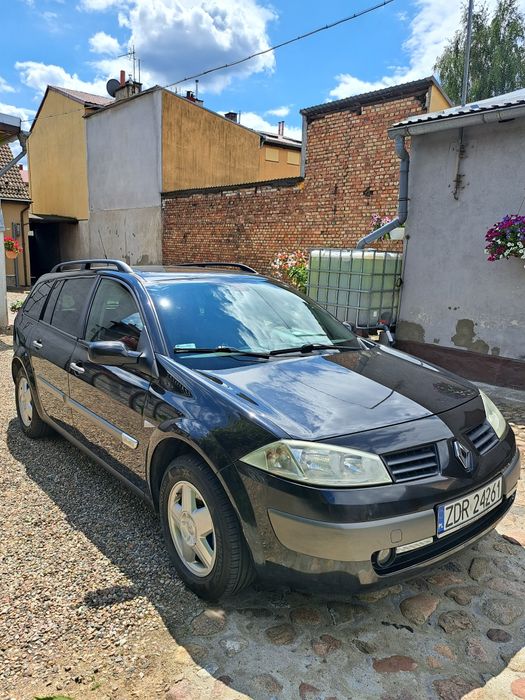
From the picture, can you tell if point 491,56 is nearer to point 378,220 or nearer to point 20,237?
point 378,220

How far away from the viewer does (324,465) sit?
200cm

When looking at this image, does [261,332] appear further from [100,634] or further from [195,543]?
[100,634]

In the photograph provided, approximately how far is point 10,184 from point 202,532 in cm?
2160

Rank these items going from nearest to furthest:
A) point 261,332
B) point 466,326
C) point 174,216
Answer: point 261,332 → point 466,326 → point 174,216

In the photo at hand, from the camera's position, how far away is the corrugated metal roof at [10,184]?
1884 centimetres

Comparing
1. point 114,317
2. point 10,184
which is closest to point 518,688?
point 114,317

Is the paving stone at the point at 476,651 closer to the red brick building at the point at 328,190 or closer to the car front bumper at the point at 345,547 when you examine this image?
the car front bumper at the point at 345,547

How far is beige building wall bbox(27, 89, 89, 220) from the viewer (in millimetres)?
20328

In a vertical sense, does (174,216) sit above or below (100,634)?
above

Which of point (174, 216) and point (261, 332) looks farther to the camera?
point (174, 216)

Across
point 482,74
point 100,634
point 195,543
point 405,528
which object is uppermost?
point 482,74

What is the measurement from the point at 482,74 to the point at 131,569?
86.1 ft

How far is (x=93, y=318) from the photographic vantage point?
3496 millimetres

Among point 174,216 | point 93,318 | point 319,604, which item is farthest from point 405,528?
point 174,216
